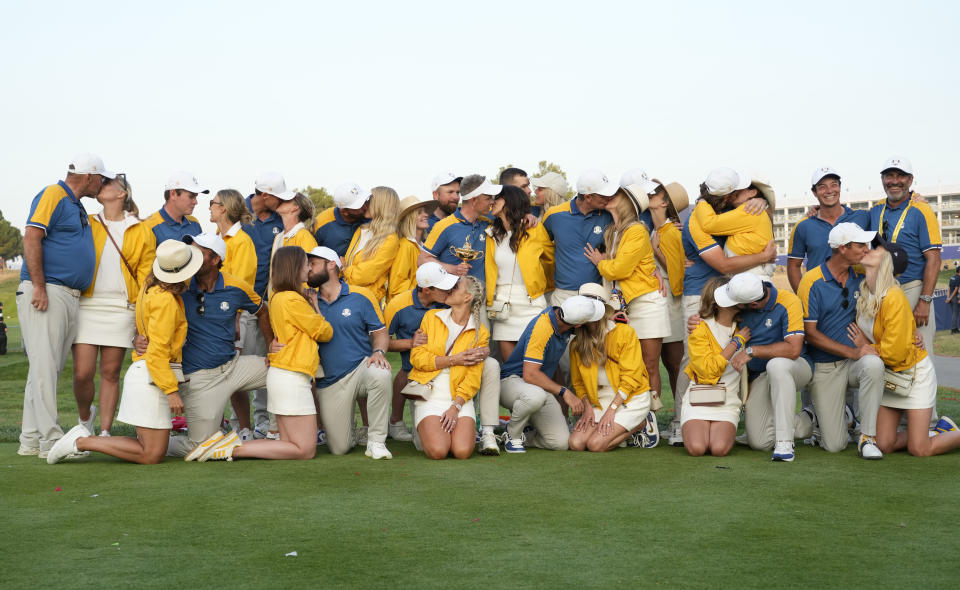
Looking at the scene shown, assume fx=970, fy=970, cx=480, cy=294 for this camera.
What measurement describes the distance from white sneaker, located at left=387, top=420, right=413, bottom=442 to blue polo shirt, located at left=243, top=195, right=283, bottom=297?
1597 mm

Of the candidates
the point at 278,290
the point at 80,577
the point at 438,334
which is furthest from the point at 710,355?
the point at 80,577

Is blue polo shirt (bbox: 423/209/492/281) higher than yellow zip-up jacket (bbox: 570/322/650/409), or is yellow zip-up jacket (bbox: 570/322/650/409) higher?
blue polo shirt (bbox: 423/209/492/281)

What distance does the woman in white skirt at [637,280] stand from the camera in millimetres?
7738

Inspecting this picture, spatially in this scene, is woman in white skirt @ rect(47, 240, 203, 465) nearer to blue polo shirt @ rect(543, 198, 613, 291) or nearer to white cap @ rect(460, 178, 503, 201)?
white cap @ rect(460, 178, 503, 201)

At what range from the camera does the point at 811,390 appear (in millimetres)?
7500

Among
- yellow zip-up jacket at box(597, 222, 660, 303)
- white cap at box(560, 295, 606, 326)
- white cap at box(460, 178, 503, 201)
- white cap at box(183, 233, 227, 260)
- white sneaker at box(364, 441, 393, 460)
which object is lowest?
white sneaker at box(364, 441, 393, 460)

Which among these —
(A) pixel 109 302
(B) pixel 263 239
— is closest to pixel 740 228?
(B) pixel 263 239

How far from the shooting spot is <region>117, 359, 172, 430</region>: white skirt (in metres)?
6.66

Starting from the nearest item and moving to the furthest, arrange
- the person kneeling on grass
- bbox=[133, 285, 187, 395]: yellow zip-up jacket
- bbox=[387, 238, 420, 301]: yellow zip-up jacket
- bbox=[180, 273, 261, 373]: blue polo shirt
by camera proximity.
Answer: bbox=[133, 285, 187, 395]: yellow zip-up jacket, bbox=[180, 273, 261, 373]: blue polo shirt, the person kneeling on grass, bbox=[387, 238, 420, 301]: yellow zip-up jacket

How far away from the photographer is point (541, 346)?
7.36 metres

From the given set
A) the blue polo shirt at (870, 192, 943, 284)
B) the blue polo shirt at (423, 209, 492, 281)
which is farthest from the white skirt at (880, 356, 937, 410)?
the blue polo shirt at (423, 209, 492, 281)

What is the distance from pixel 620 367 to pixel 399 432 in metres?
2.07

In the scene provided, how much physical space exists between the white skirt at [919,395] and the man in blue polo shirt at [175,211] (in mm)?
5531

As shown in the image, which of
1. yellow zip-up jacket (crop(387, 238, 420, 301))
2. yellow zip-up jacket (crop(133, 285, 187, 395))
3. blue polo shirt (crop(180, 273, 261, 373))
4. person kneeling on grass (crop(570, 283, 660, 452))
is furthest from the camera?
yellow zip-up jacket (crop(387, 238, 420, 301))
